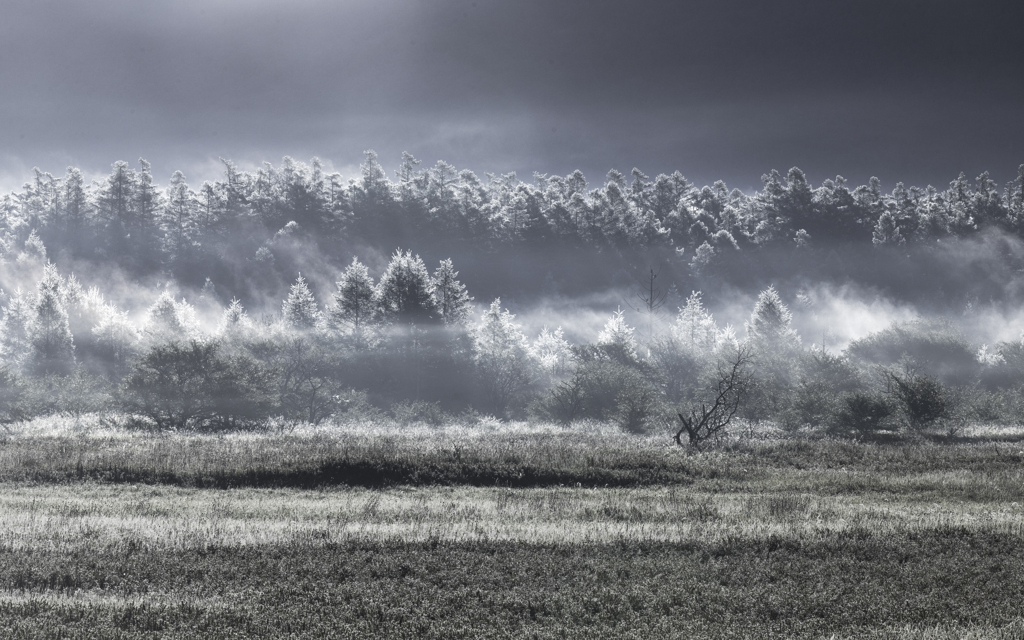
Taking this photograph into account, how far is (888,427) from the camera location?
187 feet

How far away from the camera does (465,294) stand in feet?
307

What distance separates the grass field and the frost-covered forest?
27874 millimetres

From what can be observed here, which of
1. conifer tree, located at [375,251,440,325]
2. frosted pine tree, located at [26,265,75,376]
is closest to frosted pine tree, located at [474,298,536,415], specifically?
conifer tree, located at [375,251,440,325]

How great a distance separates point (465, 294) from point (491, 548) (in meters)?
77.6

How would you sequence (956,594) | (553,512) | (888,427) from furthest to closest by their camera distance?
(888,427), (553,512), (956,594)

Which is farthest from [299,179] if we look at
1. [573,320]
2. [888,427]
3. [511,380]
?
[888,427]

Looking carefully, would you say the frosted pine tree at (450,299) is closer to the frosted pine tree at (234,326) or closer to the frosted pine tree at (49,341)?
the frosted pine tree at (234,326)

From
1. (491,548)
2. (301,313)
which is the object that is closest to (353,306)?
(301,313)

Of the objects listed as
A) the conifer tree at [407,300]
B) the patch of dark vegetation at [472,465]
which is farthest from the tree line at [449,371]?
the patch of dark vegetation at [472,465]

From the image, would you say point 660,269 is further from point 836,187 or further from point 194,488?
point 194,488

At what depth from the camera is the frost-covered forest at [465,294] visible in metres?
64.1

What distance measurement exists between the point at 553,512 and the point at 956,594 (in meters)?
11.7

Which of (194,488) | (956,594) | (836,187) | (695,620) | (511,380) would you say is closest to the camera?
(695,620)

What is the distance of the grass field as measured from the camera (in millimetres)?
11438
